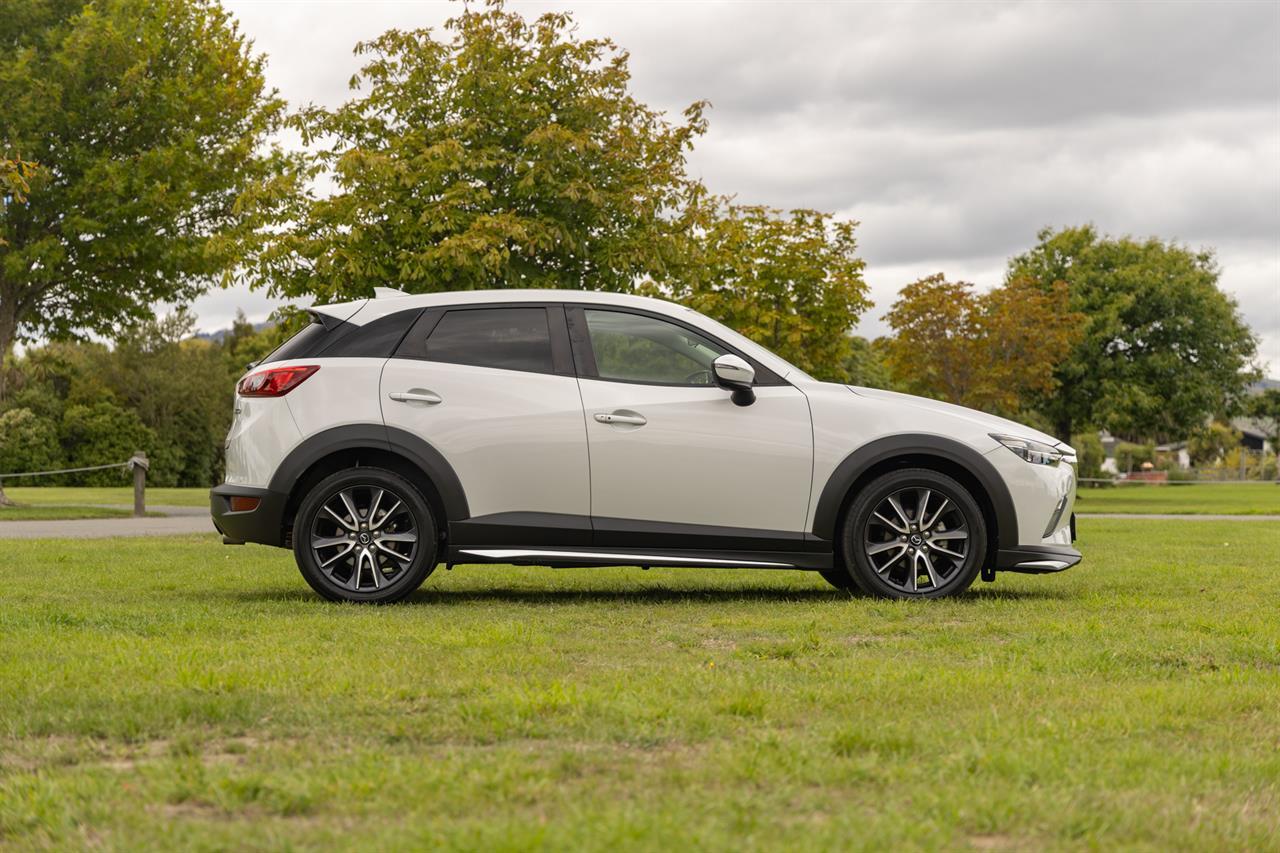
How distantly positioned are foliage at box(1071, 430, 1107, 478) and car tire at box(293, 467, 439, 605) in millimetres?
51548

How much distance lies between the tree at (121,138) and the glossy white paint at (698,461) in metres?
17.4

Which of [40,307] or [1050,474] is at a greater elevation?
[40,307]

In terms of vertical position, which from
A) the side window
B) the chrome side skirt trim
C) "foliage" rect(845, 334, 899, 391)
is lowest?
the chrome side skirt trim

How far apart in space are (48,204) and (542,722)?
24.2 meters

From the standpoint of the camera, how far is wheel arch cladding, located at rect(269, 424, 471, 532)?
337 inches

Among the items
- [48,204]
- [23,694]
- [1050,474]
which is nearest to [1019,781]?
[23,694]

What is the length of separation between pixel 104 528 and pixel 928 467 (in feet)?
43.8

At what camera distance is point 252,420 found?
881 centimetres

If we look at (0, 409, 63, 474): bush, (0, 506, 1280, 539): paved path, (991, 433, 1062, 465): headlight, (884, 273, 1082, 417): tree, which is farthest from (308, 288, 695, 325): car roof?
(0, 409, 63, 474): bush

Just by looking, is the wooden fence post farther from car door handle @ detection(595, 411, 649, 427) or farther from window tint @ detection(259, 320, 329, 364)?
car door handle @ detection(595, 411, 649, 427)

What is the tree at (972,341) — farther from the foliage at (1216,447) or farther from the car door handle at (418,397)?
the foliage at (1216,447)

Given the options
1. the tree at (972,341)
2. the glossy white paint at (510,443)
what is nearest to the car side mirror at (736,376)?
the glossy white paint at (510,443)

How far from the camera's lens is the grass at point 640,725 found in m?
3.54

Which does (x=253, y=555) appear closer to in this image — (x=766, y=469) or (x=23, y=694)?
(x=766, y=469)
